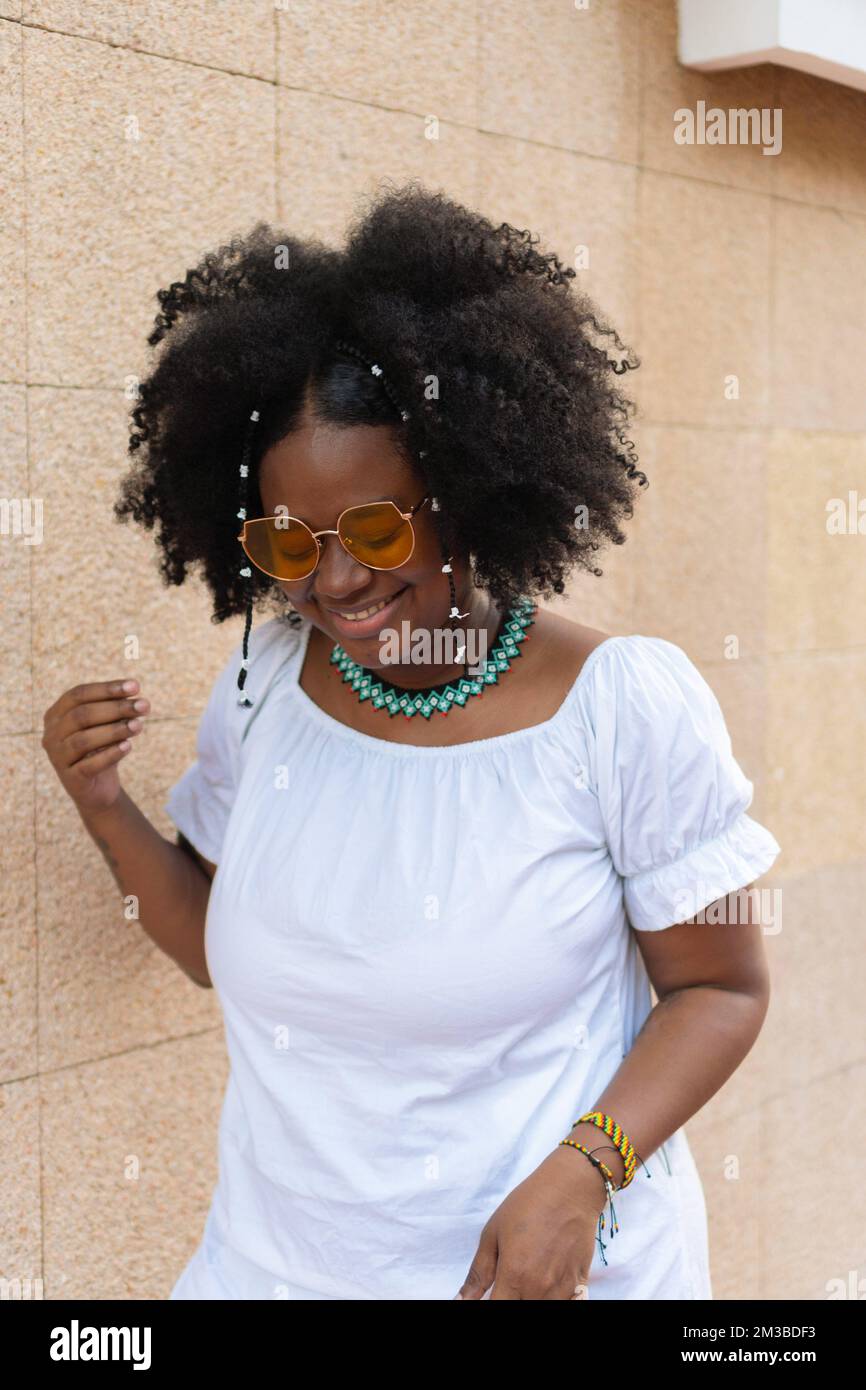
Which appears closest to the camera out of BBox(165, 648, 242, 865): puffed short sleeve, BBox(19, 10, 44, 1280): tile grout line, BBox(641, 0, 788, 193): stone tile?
BBox(165, 648, 242, 865): puffed short sleeve

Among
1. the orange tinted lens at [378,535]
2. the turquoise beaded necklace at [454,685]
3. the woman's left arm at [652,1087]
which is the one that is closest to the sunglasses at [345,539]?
the orange tinted lens at [378,535]

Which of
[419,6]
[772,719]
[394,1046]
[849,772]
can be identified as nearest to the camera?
[394,1046]

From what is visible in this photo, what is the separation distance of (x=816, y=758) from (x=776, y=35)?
6.67 ft

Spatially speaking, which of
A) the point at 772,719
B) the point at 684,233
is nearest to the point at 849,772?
the point at 772,719

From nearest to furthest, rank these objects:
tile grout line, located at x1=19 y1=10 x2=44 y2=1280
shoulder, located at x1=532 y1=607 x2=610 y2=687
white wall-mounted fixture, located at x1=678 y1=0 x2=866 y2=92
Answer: shoulder, located at x1=532 y1=607 x2=610 y2=687 → tile grout line, located at x1=19 y1=10 x2=44 y2=1280 → white wall-mounted fixture, located at x1=678 y1=0 x2=866 y2=92

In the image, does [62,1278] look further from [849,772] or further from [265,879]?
[849,772]

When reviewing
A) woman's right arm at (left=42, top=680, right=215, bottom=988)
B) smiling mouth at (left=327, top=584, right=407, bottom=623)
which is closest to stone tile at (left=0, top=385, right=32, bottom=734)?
woman's right arm at (left=42, top=680, right=215, bottom=988)

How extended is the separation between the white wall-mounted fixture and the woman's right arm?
238 cm

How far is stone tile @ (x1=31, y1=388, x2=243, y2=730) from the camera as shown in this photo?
8.32 feet

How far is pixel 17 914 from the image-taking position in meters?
2.54

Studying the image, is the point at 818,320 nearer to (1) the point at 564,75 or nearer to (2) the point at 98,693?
(1) the point at 564,75

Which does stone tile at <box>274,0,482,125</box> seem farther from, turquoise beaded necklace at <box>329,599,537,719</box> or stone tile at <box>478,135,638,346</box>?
turquoise beaded necklace at <box>329,599,537,719</box>

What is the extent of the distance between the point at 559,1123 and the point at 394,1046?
9.7 inches
